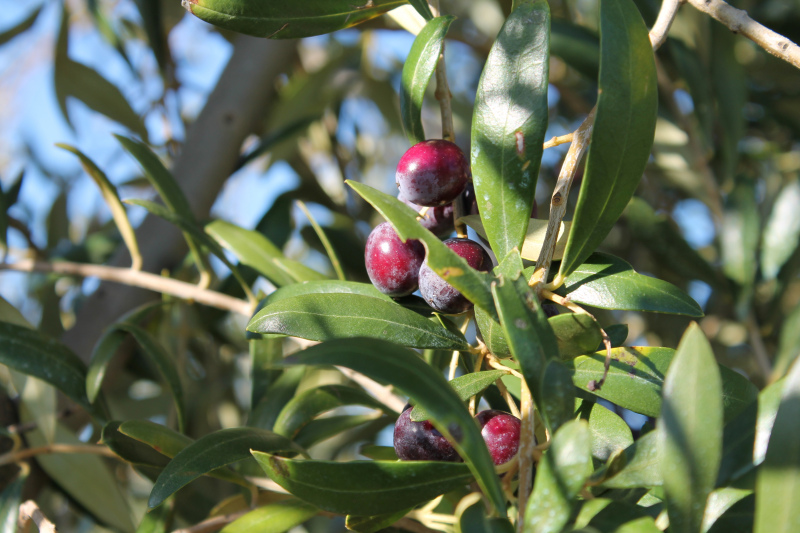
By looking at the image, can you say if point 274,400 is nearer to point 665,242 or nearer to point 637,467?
point 637,467

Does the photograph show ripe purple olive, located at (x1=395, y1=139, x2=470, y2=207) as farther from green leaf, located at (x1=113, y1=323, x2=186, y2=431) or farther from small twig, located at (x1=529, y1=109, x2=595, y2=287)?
green leaf, located at (x1=113, y1=323, x2=186, y2=431)

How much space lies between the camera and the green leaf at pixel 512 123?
42cm

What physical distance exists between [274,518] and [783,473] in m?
0.45

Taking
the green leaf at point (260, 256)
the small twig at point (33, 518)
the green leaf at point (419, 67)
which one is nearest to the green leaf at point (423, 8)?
the green leaf at point (419, 67)

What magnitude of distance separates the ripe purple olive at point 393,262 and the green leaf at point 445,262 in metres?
0.11

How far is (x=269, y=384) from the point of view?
78 centimetres

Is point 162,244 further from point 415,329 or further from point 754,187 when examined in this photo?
point 754,187

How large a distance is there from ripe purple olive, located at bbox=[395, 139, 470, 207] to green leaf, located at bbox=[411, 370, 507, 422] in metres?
0.15

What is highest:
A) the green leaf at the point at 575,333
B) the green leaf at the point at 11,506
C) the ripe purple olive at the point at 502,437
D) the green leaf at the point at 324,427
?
the green leaf at the point at 575,333

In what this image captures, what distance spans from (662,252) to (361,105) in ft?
5.10

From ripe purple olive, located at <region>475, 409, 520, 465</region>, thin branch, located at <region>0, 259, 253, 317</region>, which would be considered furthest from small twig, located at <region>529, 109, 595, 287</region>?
thin branch, located at <region>0, 259, 253, 317</region>

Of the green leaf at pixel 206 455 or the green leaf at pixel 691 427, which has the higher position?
the green leaf at pixel 691 427

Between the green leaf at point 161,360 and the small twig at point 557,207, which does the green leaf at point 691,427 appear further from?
the green leaf at point 161,360

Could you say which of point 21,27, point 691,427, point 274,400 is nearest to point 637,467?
point 691,427
